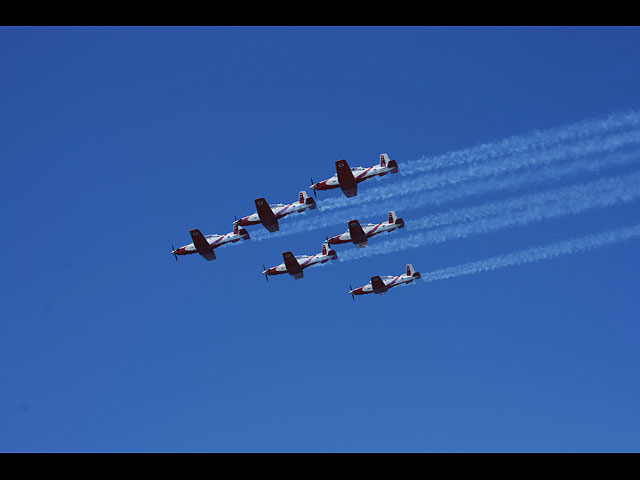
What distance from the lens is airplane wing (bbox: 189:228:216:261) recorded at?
74.1 metres

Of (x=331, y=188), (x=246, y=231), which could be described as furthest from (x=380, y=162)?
(x=246, y=231)

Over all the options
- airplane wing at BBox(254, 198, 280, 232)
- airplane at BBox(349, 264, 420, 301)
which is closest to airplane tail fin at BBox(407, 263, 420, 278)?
airplane at BBox(349, 264, 420, 301)

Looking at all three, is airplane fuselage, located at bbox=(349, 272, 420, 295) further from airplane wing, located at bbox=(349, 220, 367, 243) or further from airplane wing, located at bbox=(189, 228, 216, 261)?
airplane wing, located at bbox=(189, 228, 216, 261)

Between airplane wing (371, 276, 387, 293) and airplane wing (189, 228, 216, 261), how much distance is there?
13419 millimetres

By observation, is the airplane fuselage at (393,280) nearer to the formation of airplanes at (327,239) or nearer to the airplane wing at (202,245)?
the formation of airplanes at (327,239)

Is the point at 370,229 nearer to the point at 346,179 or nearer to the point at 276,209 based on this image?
the point at 346,179
